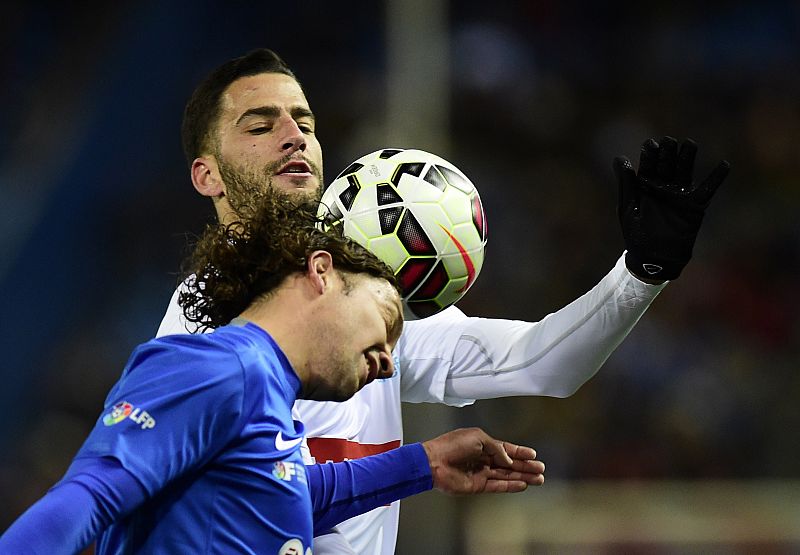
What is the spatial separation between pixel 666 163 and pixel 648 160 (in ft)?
0.13

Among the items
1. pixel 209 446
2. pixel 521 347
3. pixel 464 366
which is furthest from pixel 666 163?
pixel 209 446

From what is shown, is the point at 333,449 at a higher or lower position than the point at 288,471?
lower

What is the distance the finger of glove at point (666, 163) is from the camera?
96.5 inches

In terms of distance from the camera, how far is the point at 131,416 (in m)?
1.62

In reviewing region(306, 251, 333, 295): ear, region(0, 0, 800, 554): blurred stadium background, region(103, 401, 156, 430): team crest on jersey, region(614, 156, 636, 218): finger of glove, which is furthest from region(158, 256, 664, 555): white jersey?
region(0, 0, 800, 554): blurred stadium background

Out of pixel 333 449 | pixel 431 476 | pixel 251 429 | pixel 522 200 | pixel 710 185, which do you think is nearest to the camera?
pixel 251 429

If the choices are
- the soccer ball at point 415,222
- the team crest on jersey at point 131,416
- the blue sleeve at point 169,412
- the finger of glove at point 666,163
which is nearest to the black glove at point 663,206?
the finger of glove at point 666,163

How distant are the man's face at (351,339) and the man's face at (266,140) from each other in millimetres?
969

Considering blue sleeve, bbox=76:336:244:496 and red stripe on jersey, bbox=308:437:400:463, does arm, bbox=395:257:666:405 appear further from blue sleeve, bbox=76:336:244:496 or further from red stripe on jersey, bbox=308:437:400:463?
blue sleeve, bbox=76:336:244:496

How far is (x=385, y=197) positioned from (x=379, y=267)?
642 millimetres

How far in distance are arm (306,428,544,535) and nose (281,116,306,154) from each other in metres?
1.07

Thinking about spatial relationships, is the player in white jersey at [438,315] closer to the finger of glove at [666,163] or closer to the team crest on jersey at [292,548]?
the finger of glove at [666,163]

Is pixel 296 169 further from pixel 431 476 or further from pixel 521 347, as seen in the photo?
pixel 431 476

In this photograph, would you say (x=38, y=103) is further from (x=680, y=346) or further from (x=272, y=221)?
(x=272, y=221)
